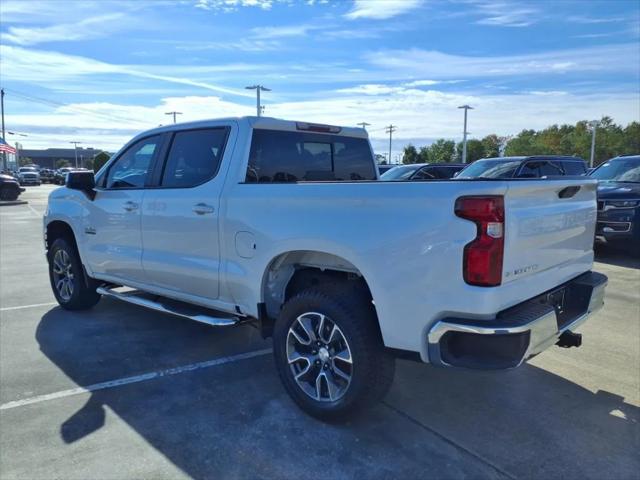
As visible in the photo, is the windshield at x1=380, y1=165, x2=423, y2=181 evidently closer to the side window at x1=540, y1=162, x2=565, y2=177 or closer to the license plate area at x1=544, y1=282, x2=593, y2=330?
the side window at x1=540, y1=162, x2=565, y2=177

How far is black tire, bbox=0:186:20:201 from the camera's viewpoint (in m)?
25.8

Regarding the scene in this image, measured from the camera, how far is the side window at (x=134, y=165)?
16.0ft

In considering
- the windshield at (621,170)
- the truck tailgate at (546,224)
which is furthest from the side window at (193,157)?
the windshield at (621,170)

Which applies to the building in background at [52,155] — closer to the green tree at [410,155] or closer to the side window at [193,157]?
the green tree at [410,155]

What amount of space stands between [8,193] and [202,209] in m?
26.2

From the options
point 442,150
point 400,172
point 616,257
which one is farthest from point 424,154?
point 616,257

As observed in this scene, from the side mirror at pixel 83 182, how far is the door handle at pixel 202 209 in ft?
5.53

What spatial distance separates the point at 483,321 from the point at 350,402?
1.01m

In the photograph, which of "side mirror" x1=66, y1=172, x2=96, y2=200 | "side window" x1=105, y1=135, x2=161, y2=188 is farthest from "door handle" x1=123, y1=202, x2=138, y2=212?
"side mirror" x1=66, y1=172, x2=96, y2=200

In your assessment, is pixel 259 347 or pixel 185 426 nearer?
pixel 185 426

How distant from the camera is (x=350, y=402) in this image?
329 centimetres

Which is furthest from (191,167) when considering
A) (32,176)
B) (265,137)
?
(32,176)

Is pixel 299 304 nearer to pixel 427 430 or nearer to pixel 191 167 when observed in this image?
pixel 427 430

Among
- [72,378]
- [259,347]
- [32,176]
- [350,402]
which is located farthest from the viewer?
[32,176]
